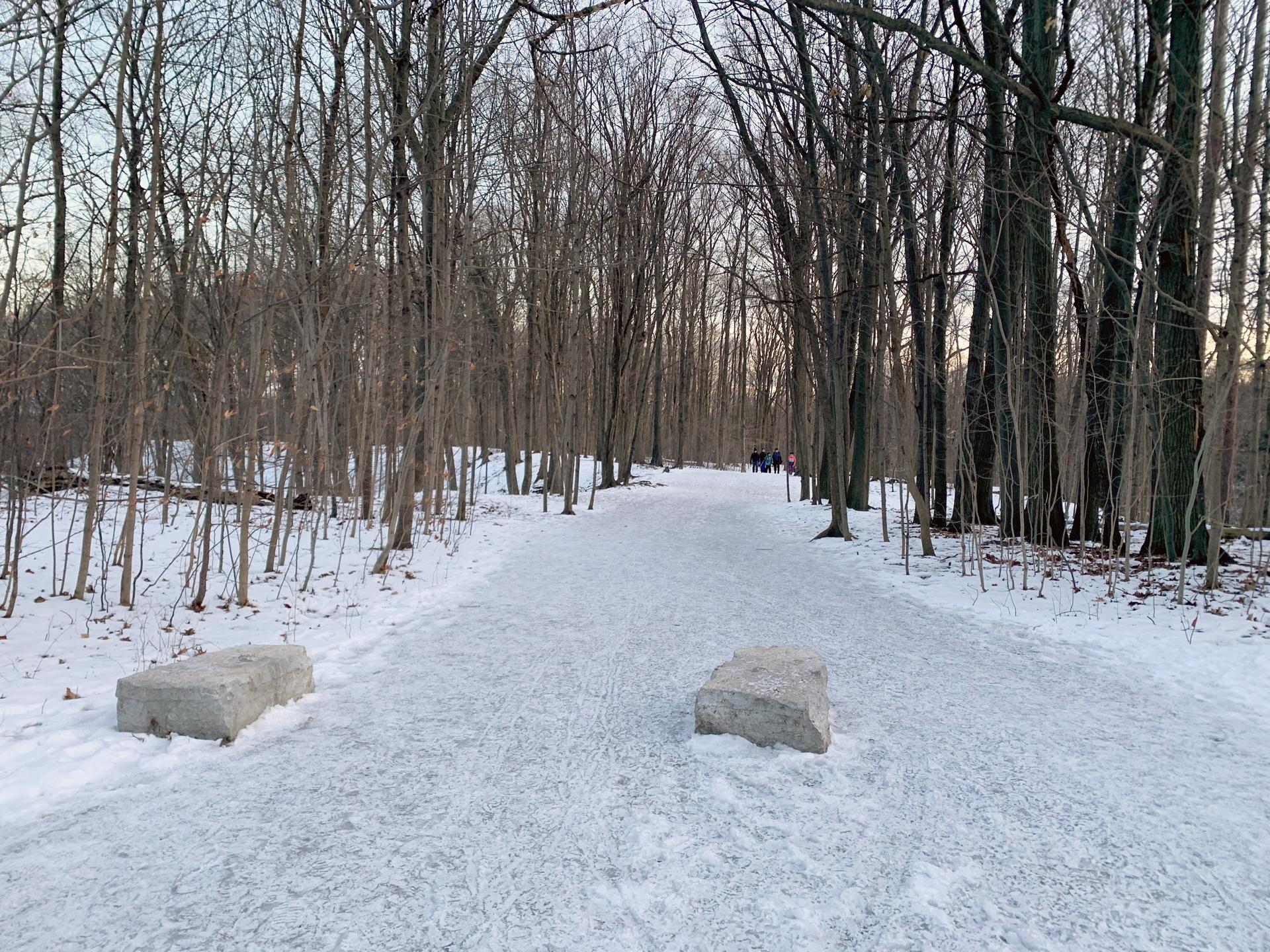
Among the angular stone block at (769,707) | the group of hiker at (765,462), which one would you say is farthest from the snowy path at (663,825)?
the group of hiker at (765,462)

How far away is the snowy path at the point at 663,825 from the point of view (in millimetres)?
2379

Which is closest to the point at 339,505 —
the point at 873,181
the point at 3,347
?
the point at 3,347

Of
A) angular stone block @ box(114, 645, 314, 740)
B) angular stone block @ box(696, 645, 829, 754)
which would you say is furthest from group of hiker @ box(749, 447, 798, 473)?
angular stone block @ box(114, 645, 314, 740)

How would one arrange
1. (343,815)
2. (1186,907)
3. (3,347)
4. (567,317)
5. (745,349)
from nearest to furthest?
1. (1186,907)
2. (343,815)
3. (3,347)
4. (567,317)
5. (745,349)

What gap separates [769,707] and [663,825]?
0.99 m

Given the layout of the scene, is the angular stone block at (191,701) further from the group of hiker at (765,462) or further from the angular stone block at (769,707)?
the group of hiker at (765,462)

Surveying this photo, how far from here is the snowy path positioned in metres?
2.38

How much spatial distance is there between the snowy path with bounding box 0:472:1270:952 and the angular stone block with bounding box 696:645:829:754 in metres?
0.11

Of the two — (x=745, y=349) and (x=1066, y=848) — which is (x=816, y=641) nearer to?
(x=1066, y=848)

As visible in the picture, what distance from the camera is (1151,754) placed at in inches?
151

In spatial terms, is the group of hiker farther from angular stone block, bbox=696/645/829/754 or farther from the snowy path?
angular stone block, bbox=696/645/829/754

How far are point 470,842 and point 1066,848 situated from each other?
229 centimetres

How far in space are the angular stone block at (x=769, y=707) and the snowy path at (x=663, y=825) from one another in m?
0.11

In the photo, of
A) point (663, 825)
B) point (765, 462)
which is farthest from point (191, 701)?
point (765, 462)
